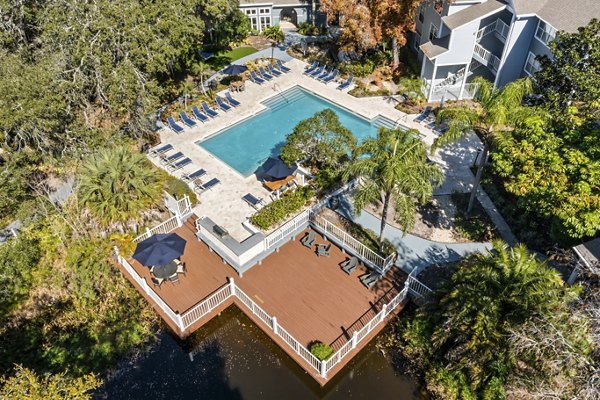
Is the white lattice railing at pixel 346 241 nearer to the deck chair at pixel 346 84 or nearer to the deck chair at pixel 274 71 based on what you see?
the deck chair at pixel 346 84

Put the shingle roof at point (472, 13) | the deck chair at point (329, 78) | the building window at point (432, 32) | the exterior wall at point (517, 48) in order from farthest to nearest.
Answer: the deck chair at point (329, 78)
the building window at point (432, 32)
the shingle roof at point (472, 13)
the exterior wall at point (517, 48)

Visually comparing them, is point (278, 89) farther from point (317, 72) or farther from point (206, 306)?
point (206, 306)

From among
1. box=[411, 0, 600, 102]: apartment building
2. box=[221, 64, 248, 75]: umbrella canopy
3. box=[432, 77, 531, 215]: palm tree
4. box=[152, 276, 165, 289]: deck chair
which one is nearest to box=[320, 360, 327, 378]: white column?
box=[152, 276, 165, 289]: deck chair

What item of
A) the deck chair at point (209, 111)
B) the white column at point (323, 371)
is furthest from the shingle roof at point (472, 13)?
the white column at point (323, 371)

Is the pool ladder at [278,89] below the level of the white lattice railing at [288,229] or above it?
below

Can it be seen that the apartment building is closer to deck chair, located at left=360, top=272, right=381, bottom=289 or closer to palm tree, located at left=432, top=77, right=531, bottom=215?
palm tree, located at left=432, top=77, right=531, bottom=215

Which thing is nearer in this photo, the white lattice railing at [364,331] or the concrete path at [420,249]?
the white lattice railing at [364,331]
